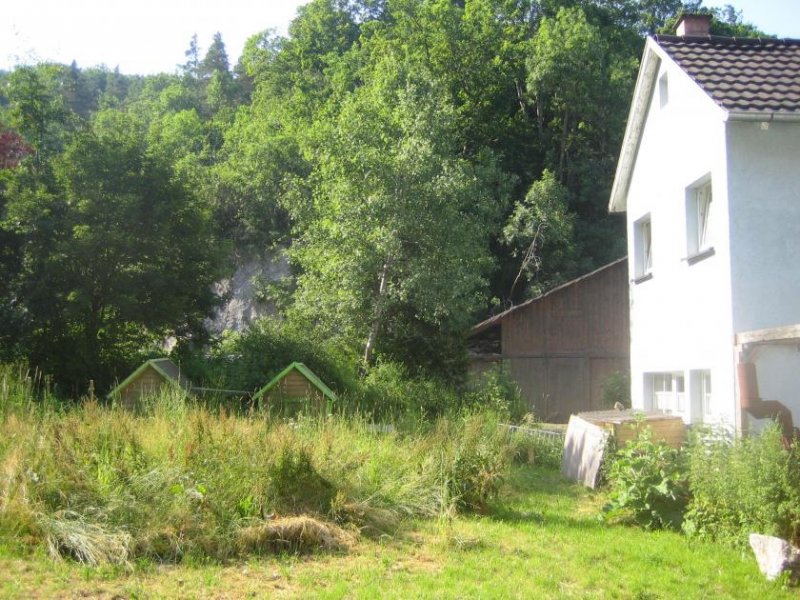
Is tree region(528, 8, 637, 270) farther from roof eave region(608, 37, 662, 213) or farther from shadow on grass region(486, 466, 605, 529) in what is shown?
shadow on grass region(486, 466, 605, 529)

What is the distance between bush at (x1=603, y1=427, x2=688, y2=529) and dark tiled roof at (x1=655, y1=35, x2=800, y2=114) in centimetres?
488

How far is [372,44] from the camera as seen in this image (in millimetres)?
38781

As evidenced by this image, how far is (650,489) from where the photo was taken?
866cm

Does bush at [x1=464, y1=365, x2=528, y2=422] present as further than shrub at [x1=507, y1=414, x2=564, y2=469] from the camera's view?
Yes

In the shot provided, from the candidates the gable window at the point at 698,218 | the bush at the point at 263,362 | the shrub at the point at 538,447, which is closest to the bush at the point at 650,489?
the gable window at the point at 698,218

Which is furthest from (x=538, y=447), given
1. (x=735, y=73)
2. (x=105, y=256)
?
(x=105, y=256)

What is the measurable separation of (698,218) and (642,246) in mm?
2761

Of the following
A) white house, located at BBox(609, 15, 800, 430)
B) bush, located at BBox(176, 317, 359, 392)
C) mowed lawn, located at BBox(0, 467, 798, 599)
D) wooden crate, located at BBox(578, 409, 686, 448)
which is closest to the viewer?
mowed lawn, located at BBox(0, 467, 798, 599)

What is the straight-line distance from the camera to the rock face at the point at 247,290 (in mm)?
32125

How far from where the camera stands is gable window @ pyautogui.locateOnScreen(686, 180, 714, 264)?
39.2 feet

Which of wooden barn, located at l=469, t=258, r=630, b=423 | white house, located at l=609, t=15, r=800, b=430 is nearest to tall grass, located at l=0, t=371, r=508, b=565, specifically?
white house, located at l=609, t=15, r=800, b=430

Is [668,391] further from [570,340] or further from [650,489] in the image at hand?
[570,340]

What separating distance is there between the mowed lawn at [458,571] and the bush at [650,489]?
12.5 inches

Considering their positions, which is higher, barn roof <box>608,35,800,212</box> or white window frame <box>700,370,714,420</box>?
barn roof <box>608,35,800,212</box>
